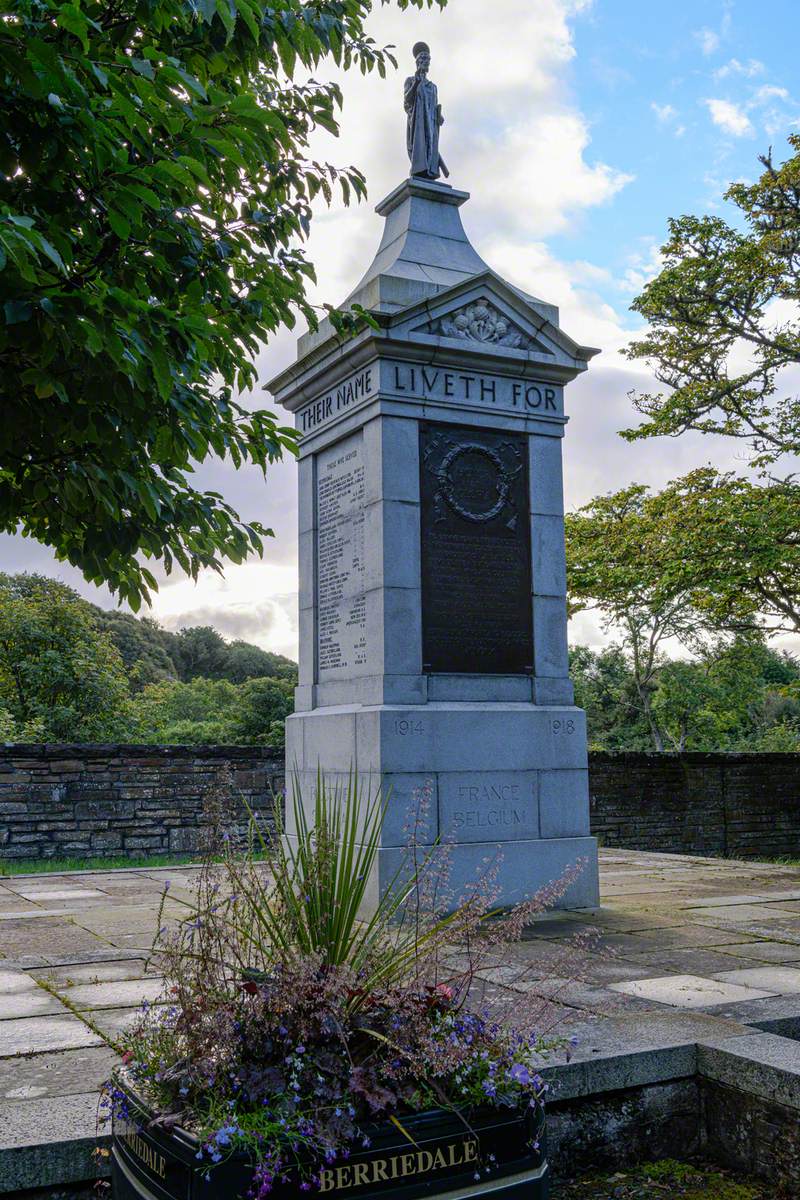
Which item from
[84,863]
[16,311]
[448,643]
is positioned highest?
[16,311]

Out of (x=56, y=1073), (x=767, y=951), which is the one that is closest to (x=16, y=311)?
(x=56, y=1073)

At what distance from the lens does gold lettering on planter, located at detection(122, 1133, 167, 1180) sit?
7.43ft

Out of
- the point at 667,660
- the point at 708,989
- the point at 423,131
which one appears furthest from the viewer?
the point at 667,660

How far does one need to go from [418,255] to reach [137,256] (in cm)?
317

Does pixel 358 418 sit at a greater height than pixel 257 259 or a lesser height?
lesser

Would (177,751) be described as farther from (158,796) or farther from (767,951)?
(767,951)

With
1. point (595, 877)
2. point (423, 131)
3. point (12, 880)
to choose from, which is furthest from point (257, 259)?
point (12, 880)

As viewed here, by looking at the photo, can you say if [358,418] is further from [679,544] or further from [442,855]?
[679,544]

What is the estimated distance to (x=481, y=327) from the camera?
23.2 feet

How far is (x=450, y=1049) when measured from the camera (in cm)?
249

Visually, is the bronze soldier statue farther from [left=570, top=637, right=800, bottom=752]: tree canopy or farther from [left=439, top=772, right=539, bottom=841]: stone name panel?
[left=570, top=637, right=800, bottom=752]: tree canopy

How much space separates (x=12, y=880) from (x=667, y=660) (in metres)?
20.9

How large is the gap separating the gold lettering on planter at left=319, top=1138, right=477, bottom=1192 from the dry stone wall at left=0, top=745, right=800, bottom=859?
615 cm

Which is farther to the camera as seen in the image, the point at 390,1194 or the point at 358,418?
the point at 358,418
